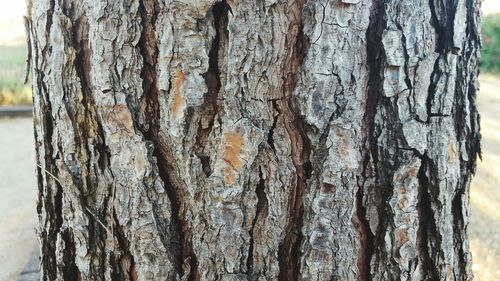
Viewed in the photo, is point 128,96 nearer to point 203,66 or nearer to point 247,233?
point 203,66

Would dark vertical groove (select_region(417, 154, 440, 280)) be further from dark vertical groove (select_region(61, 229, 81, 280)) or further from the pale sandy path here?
the pale sandy path

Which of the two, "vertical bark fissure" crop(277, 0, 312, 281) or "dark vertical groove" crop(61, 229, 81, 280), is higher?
Result: "vertical bark fissure" crop(277, 0, 312, 281)

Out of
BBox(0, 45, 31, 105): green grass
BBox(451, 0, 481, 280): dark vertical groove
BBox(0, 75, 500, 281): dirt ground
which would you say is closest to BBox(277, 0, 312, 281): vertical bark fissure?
BBox(451, 0, 481, 280): dark vertical groove

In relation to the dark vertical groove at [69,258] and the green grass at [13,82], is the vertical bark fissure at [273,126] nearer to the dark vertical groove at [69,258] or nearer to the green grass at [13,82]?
the dark vertical groove at [69,258]

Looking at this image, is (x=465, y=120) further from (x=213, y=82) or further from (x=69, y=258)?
(x=69, y=258)

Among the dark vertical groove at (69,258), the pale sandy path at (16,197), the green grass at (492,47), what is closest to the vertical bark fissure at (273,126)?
the dark vertical groove at (69,258)

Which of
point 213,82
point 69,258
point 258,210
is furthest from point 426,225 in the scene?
point 69,258
